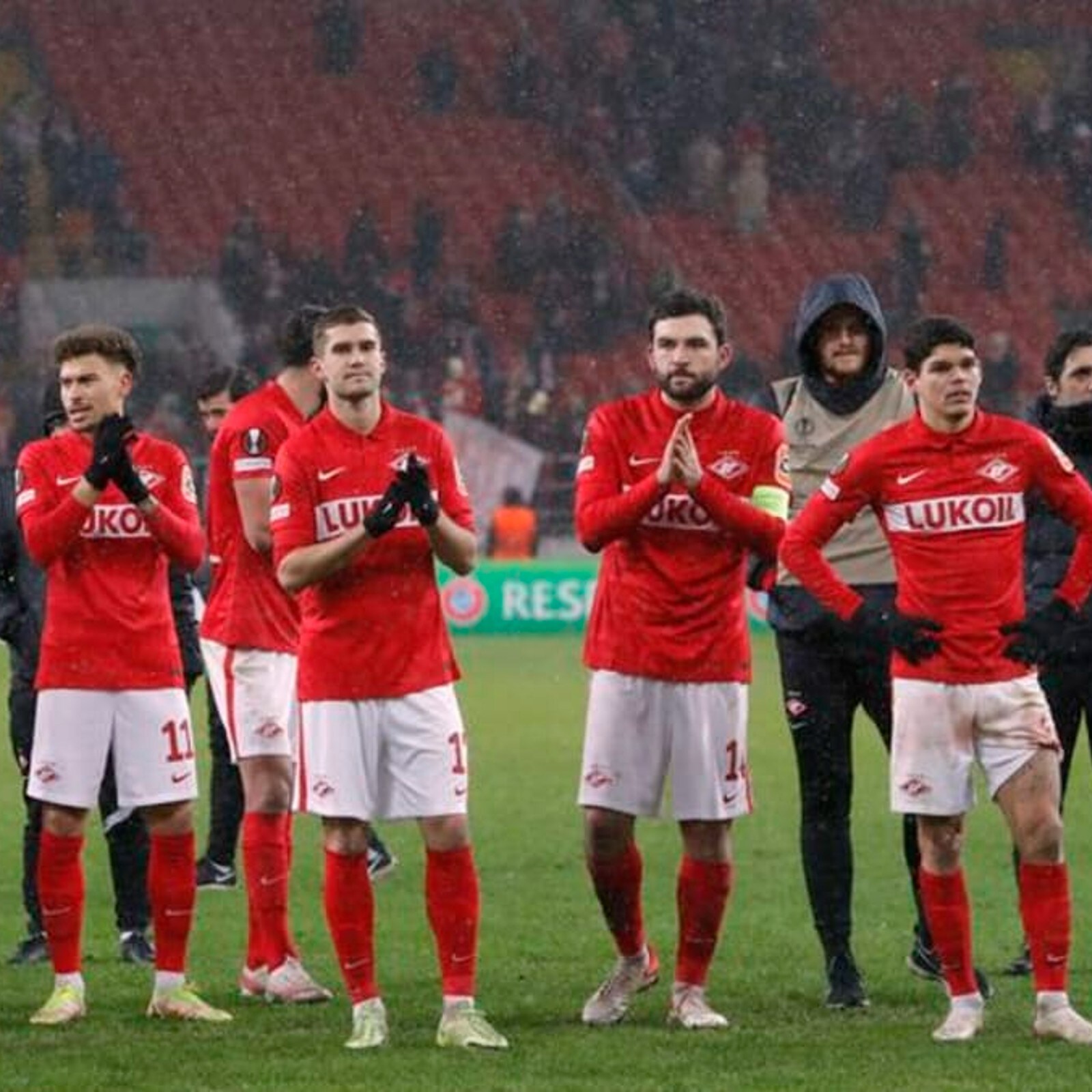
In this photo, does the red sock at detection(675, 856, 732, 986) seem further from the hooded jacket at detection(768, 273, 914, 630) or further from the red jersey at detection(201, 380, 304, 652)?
the red jersey at detection(201, 380, 304, 652)

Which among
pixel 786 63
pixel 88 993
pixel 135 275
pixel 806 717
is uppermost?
pixel 786 63

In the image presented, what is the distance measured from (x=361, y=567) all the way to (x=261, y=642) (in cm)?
139

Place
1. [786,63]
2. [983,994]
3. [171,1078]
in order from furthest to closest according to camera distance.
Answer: [786,63]
[983,994]
[171,1078]

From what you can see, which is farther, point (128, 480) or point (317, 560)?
point (128, 480)

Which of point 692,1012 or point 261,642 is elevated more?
point 261,642

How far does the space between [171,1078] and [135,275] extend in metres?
23.8

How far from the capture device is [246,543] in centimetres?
892

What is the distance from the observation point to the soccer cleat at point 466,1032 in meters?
7.61

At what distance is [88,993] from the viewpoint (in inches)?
348

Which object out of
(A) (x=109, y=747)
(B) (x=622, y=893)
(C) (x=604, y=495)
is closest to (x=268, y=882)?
(A) (x=109, y=747)

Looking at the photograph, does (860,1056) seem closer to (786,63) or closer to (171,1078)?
(171,1078)

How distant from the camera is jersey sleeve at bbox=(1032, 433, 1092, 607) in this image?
25.4 ft

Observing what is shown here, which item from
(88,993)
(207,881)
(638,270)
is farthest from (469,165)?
(88,993)

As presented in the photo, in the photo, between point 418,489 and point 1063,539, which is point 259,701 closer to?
point 418,489
